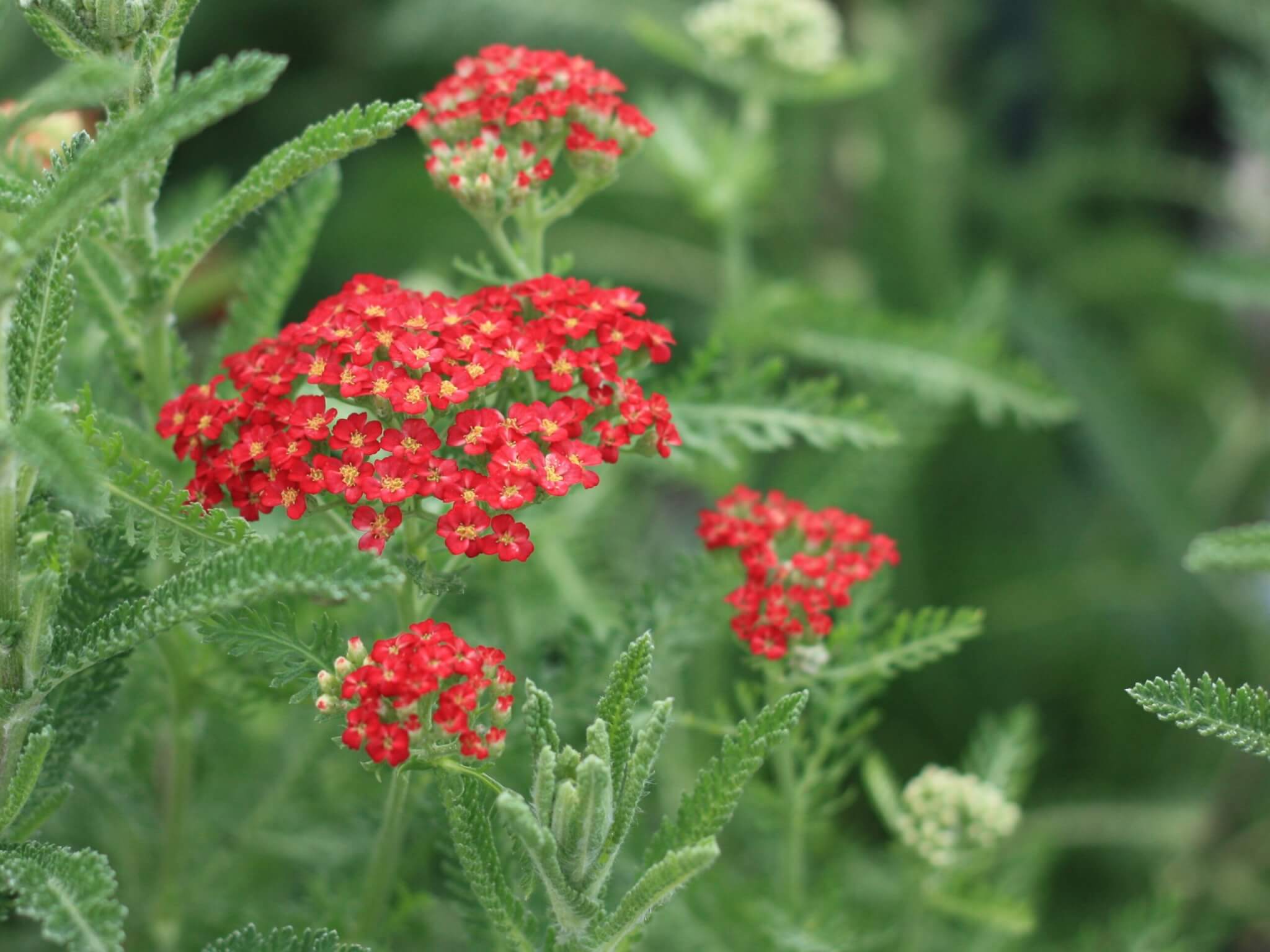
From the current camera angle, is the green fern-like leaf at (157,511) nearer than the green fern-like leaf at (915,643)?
Yes

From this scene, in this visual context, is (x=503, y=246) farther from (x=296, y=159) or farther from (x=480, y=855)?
(x=480, y=855)

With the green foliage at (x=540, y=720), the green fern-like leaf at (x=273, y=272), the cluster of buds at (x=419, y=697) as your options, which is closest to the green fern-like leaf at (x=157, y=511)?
the cluster of buds at (x=419, y=697)

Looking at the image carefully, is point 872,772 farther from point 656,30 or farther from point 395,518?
point 656,30

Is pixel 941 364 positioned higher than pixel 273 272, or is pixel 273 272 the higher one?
pixel 273 272

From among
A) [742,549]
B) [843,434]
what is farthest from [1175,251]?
[742,549]

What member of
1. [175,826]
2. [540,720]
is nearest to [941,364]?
[540,720]

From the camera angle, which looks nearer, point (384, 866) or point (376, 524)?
point (376, 524)

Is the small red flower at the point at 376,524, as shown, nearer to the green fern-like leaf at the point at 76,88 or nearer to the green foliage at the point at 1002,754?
the green fern-like leaf at the point at 76,88
